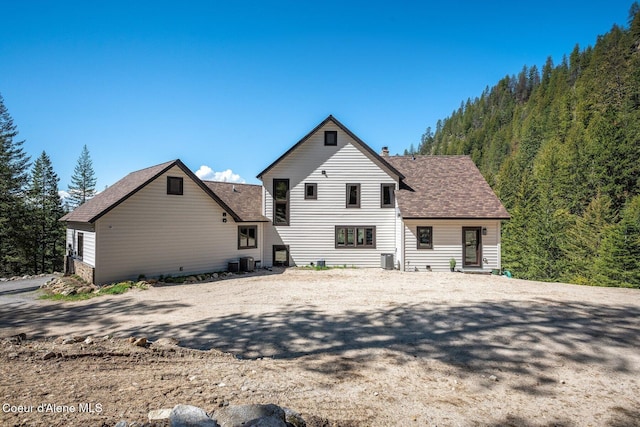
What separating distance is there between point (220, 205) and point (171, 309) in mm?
8426

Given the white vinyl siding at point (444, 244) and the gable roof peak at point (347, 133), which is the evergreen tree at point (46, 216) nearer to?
the gable roof peak at point (347, 133)

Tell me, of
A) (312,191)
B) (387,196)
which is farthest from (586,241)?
(312,191)

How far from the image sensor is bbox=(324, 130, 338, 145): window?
19.5 m

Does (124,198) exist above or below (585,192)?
below

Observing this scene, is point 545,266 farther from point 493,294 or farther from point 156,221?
point 156,221

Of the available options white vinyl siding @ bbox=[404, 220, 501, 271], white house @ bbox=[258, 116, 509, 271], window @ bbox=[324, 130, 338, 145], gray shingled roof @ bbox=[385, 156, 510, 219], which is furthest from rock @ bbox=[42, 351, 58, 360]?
window @ bbox=[324, 130, 338, 145]

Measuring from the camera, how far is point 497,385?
15.3 feet

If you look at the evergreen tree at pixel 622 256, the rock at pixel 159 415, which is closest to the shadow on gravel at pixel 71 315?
the rock at pixel 159 415

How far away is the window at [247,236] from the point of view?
18594 mm

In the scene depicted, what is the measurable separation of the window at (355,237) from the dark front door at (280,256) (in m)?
3.48

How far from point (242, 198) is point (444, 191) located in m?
13.7

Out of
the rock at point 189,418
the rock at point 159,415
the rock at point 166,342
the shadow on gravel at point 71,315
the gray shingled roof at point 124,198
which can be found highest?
the gray shingled roof at point 124,198

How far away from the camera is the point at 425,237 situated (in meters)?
17.7

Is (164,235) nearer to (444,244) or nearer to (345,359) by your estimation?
(345,359)
